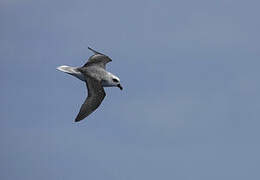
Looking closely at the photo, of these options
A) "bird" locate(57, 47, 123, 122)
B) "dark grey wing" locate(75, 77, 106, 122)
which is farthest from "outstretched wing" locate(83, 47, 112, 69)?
"dark grey wing" locate(75, 77, 106, 122)

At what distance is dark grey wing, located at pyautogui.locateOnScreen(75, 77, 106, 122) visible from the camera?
63844mm

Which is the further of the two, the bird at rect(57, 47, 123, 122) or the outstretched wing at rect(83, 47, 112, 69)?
the outstretched wing at rect(83, 47, 112, 69)

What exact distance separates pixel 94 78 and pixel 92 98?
2.83m

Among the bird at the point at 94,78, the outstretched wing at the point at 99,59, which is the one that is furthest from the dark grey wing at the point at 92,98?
the outstretched wing at the point at 99,59

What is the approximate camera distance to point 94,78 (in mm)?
67500

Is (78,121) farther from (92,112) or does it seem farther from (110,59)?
(110,59)

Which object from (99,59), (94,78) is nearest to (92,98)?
(94,78)

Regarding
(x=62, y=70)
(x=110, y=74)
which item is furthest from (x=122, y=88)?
(x=62, y=70)

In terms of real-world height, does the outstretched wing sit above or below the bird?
above

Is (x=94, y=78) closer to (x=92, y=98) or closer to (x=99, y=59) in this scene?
(x=92, y=98)

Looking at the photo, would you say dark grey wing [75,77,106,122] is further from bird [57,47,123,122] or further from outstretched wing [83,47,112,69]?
outstretched wing [83,47,112,69]

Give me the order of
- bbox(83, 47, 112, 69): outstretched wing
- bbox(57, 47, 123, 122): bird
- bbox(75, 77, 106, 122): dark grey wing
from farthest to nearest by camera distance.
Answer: bbox(83, 47, 112, 69): outstretched wing < bbox(57, 47, 123, 122): bird < bbox(75, 77, 106, 122): dark grey wing

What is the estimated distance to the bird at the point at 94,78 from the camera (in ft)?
212

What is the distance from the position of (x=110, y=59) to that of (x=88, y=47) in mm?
2654
